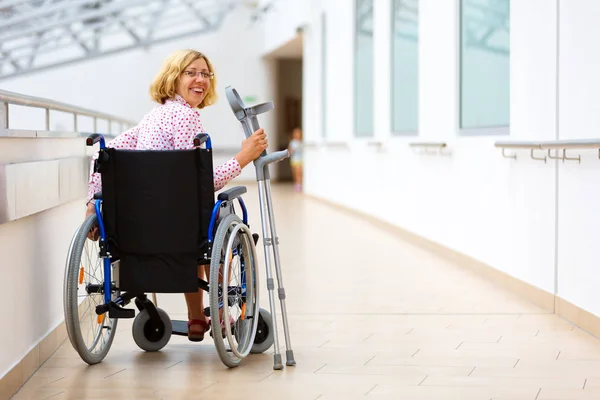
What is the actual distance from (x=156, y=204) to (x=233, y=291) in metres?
0.49

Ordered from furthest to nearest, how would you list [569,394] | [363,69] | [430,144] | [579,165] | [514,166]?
[363,69] < [430,144] < [514,166] < [579,165] < [569,394]

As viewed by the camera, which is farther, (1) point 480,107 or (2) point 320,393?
(1) point 480,107

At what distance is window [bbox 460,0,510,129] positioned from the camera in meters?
6.60

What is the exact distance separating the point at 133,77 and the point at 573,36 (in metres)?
18.6

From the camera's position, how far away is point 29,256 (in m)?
3.77

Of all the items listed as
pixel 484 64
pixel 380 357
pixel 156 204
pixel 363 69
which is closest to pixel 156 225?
pixel 156 204

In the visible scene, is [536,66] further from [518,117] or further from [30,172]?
[30,172]

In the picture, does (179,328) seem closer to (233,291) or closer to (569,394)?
(233,291)

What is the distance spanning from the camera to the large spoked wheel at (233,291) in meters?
3.60

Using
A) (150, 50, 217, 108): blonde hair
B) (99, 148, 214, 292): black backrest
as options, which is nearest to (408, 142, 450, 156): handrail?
(150, 50, 217, 108): blonde hair

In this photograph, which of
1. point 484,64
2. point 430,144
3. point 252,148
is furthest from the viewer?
point 430,144

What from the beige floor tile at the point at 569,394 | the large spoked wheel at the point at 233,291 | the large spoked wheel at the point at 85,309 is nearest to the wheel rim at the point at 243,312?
the large spoked wheel at the point at 233,291

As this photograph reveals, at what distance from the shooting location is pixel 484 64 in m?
7.10

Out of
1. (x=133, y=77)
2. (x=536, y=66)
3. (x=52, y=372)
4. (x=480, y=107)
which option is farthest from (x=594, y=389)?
(x=133, y=77)
